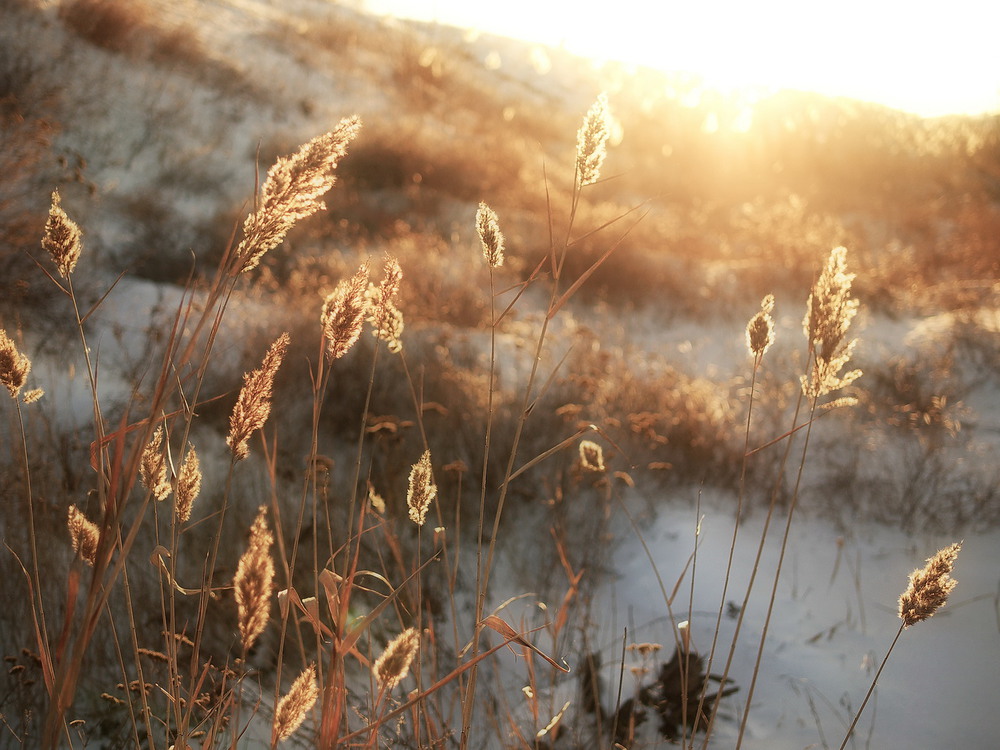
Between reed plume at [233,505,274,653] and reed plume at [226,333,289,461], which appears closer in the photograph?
reed plume at [233,505,274,653]

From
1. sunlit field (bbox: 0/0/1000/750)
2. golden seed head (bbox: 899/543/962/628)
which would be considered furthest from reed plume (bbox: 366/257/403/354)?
golden seed head (bbox: 899/543/962/628)

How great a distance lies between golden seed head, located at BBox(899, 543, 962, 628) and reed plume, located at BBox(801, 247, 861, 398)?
0.32m

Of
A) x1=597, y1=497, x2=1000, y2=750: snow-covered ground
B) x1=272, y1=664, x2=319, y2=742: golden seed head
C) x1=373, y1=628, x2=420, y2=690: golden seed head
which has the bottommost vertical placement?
x1=597, y1=497, x2=1000, y2=750: snow-covered ground

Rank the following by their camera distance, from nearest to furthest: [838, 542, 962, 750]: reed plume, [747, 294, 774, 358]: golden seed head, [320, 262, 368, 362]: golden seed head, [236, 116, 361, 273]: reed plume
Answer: [236, 116, 361, 273]: reed plume
[320, 262, 368, 362]: golden seed head
[838, 542, 962, 750]: reed plume
[747, 294, 774, 358]: golden seed head

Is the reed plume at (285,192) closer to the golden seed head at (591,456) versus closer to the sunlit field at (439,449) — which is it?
the sunlit field at (439,449)

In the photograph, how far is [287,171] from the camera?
74 centimetres

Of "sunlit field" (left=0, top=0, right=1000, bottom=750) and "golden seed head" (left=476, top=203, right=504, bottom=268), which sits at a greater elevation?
"golden seed head" (left=476, top=203, right=504, bottom=268)

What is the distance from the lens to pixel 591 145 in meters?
1.02

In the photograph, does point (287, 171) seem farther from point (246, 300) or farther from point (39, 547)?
point (246, 300)

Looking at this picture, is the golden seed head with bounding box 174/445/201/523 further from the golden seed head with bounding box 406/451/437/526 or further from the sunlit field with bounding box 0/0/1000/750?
the golden seed head with bounding box 406/451/437/526

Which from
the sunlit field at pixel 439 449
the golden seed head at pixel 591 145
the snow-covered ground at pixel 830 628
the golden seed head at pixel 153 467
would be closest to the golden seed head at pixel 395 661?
the sunlit field at pixel 439 449

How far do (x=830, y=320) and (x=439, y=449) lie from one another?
8.73 feet

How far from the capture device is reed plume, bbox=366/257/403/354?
1.03 metres

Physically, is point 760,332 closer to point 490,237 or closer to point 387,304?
point 490,237
